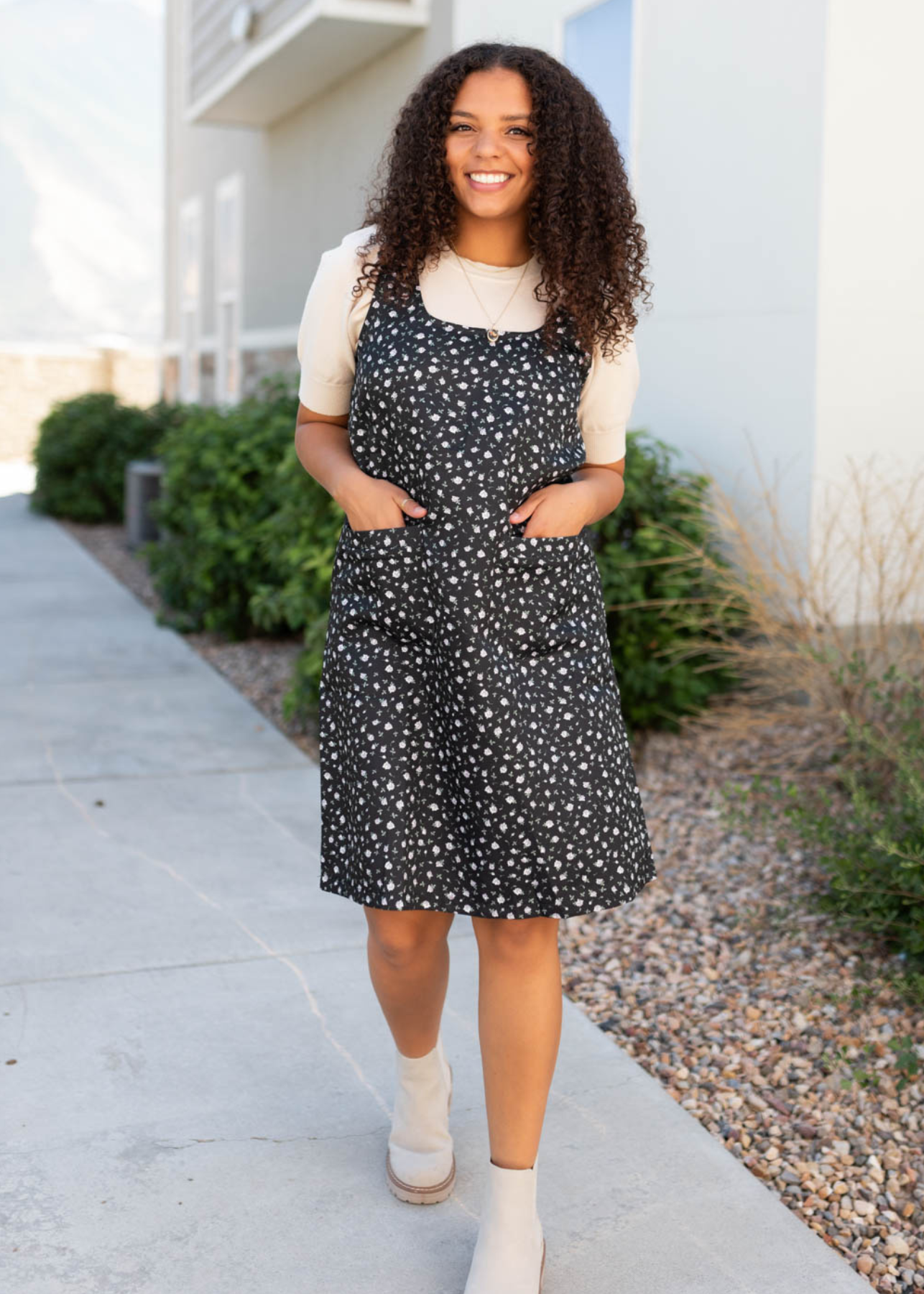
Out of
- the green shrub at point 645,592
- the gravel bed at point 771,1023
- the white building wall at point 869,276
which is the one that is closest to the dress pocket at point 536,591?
the gravel bed at point 771,1023

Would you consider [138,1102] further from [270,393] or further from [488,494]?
[270,393]

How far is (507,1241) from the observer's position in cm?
205

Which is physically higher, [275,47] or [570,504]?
[275,47]

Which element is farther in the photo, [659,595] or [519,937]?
[659,595]

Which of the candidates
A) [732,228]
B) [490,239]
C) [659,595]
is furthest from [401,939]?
[732,228]

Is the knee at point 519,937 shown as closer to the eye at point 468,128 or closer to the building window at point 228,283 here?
the eye at point 468,128

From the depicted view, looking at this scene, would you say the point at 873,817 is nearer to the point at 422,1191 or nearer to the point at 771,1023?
the point at 771,1023

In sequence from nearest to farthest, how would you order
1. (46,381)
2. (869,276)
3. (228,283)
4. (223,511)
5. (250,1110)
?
1. (250,1110)
2. (869,276)
3. (223,511)
4. (228,283)
5. (46,381)

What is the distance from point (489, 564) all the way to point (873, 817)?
5.70ft

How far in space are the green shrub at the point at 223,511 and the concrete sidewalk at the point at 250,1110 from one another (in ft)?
8.03

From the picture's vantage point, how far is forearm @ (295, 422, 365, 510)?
6.92 ft

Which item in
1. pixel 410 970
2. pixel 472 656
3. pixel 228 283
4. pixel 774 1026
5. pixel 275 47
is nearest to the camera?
Result: pixel 472 656

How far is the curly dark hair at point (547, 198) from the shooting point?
207 cm

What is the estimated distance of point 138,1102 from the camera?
104 inches
